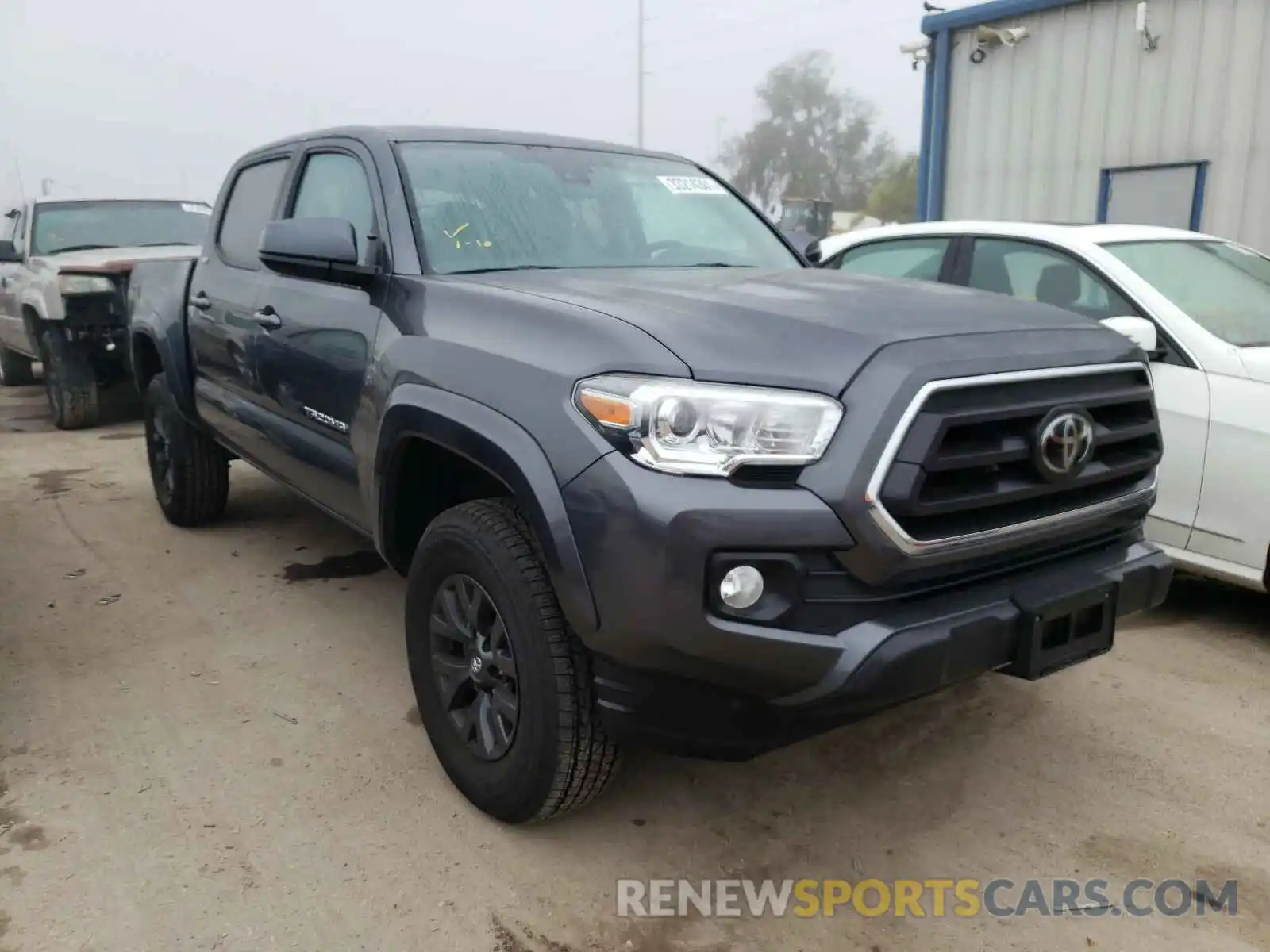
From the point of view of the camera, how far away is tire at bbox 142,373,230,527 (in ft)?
15.9

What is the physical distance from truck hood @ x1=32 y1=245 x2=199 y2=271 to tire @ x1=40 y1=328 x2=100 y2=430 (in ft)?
1.73

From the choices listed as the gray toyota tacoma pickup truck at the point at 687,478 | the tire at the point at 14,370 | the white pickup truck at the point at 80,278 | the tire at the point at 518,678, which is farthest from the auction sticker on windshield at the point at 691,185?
the tire at the point at 14,370

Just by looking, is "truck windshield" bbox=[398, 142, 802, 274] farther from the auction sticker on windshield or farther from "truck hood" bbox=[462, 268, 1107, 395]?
"truck hood" bbox=[462, 268, 1107, 395]

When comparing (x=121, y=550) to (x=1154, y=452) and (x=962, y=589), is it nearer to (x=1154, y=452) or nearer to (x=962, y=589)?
(x=962, y=589)

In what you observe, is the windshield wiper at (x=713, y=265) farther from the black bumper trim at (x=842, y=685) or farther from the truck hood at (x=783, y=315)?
the black bumper trim at (x=842, y=685)

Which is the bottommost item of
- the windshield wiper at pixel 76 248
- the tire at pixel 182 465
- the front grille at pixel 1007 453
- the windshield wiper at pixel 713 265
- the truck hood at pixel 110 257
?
the tire at pixel 182 465

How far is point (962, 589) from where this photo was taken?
2201mm

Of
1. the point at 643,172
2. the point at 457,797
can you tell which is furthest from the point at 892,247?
the point at 457,797

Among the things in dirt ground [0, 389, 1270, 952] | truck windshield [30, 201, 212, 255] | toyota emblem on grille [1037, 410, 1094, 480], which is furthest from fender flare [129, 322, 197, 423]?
truck windshield [30, 201, 212, 255]

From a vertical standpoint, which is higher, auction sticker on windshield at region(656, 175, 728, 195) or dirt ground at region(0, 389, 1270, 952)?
auction sticker on windshield at region(656, 175, 728, 195)

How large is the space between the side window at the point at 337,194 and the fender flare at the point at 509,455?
70cm

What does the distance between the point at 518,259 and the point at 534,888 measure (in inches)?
69.4

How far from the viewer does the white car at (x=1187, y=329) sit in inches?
141

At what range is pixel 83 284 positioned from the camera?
7.24 meters
